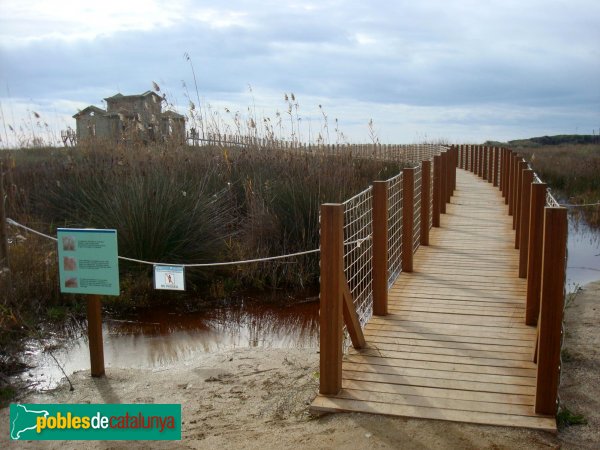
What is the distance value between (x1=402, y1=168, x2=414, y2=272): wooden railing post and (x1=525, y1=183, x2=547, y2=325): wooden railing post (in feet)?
6.19

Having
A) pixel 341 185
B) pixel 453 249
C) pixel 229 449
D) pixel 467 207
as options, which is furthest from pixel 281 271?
pixel 229 449

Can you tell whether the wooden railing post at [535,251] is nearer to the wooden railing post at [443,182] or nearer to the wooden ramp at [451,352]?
the wooden ramp at [451,352]

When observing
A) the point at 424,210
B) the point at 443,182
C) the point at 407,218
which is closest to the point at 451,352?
the point at 407,218

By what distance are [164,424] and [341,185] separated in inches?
238

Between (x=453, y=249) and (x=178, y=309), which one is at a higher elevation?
(x=453, y=249)

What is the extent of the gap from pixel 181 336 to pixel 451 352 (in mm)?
3267

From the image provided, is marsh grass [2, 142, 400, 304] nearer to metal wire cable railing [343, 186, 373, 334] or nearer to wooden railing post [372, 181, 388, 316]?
metal wire cable railing [343, 186, 373, 334]

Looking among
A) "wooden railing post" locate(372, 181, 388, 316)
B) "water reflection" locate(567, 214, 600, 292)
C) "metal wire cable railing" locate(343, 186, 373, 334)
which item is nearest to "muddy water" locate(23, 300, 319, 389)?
"metal wire cable railing" locate(343, 186, 373, 334)

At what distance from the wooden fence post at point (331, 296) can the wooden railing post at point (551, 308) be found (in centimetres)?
112

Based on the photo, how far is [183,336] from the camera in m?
7.19

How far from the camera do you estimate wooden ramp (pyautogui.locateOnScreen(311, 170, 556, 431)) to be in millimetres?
3994

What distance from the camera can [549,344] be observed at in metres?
3.80

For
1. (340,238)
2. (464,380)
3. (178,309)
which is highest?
(340,238)

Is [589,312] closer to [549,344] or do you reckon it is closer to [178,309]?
[549,344]
